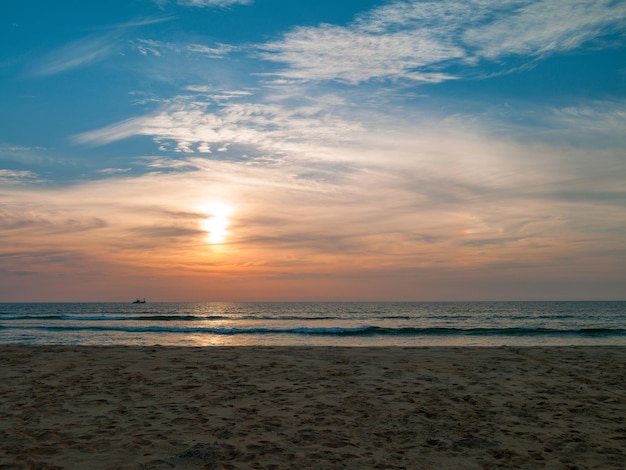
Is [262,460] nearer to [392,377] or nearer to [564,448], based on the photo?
[564,448]

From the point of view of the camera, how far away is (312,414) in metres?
7.42

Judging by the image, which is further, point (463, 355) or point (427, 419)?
point (463, 355)

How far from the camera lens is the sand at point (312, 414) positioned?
220 inches

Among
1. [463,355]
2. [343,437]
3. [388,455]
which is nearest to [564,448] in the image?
[388,455]

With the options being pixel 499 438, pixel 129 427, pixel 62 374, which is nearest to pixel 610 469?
pixel 499 438

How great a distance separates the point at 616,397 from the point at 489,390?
2.30 metres

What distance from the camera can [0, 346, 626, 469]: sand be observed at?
5.59 m

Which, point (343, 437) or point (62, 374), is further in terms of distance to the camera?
point (62, 374)

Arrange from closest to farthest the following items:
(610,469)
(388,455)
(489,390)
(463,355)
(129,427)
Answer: (610,469), (388,455), (129,427), (489,390), (463,355)

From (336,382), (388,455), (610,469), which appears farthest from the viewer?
(336,382)

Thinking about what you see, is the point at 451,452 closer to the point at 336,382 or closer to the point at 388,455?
the point at 388,455

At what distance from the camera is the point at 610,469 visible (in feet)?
17.1

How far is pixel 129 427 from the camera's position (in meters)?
6.76

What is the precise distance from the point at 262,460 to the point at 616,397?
721cm
